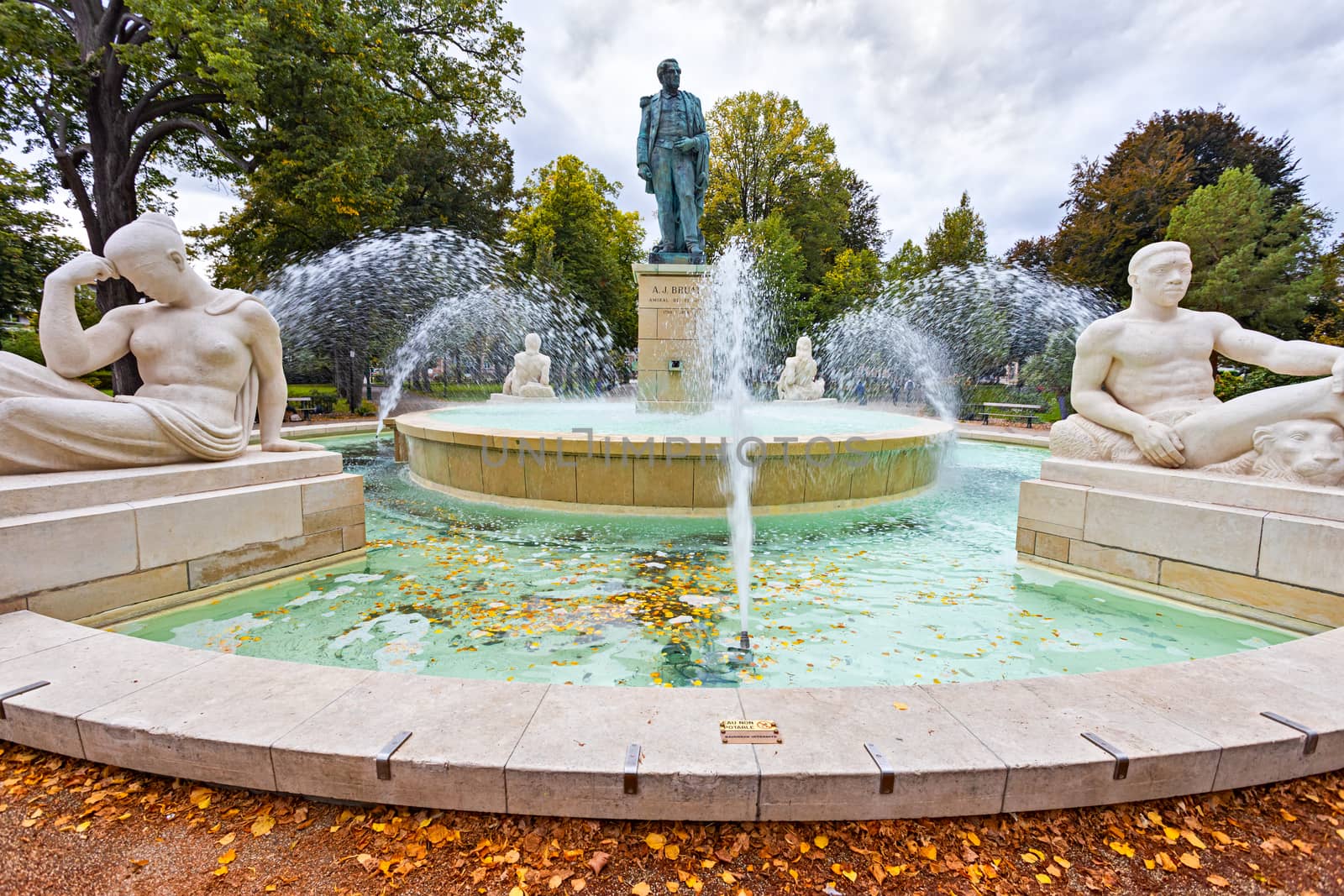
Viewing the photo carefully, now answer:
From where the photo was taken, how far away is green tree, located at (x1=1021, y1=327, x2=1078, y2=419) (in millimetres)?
20219

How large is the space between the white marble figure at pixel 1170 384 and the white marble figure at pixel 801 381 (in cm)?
1206

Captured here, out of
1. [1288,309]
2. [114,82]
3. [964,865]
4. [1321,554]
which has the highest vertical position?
[114,82]

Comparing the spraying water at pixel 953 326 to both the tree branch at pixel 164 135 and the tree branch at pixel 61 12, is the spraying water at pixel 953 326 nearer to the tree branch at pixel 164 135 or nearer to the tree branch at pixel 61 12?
the tree branch at pixel 164 135

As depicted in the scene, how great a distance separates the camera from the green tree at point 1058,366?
20219 mm

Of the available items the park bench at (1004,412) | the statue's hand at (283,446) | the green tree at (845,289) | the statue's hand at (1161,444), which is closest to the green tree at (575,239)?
the green tree at (845,289)

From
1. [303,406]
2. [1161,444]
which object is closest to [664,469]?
[1161,444]

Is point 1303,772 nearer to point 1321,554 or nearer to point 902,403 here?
point 1321,554

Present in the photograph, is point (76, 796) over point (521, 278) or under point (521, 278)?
under

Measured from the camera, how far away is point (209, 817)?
1.99 meters

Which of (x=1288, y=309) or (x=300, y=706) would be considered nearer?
(x=300, y=706)

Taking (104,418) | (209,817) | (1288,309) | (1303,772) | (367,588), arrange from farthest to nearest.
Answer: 1. (1288,309)
2. (367,588)
3. (104,418)
4. (1303,772)
5. (209,817)

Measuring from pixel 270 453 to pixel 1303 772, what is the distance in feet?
20.0

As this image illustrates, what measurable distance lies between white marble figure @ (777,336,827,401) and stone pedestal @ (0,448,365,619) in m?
13.5

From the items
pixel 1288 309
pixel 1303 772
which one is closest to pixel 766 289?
pixel 1288 309
